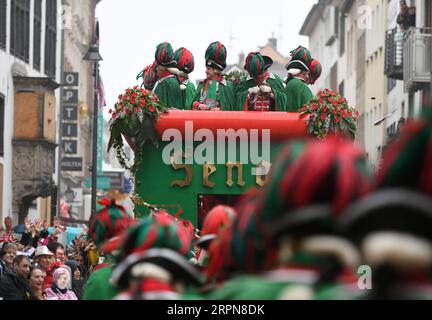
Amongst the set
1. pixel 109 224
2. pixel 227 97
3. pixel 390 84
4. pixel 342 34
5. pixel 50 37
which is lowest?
pixel 109 224

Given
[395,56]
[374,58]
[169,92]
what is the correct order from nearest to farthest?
[169,92] → [395,56] → [374,58]

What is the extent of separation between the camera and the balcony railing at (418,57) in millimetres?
41406

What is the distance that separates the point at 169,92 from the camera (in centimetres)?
1722

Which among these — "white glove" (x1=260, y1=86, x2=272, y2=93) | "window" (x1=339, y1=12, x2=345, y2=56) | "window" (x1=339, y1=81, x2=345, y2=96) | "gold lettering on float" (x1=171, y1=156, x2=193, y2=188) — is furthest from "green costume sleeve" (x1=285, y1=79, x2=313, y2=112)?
"window" (x1=339, y1=81, x2=345, y2=96)

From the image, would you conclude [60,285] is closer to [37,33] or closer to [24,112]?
[24,112]

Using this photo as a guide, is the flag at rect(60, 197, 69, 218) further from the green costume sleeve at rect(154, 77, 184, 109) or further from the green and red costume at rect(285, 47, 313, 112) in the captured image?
the green costume sleeve at rect(154, 77, 184, 109)

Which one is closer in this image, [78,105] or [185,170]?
[185,170]

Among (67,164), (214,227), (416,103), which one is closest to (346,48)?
(67,164)

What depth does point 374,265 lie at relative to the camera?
4238 mm

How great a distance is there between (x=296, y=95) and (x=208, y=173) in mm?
1602

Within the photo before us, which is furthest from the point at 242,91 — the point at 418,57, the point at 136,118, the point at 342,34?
the point at 342,34

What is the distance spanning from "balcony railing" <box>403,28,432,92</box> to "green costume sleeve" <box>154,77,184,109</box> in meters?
24.6

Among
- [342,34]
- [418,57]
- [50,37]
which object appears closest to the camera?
[418,57]

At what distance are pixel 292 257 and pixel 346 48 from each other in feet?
248
